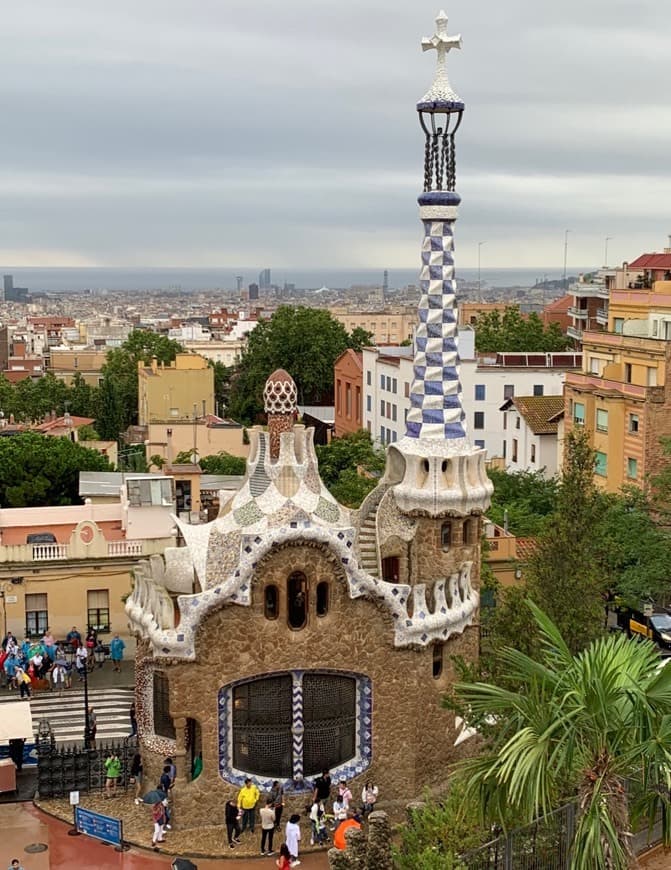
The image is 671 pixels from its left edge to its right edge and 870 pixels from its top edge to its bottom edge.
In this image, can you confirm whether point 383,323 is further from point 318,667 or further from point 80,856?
point 80,856

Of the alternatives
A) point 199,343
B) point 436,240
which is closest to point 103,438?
point 436,240

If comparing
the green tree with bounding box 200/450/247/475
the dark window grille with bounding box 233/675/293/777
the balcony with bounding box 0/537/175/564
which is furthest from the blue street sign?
the green tree with bounding box 200/450/247/475

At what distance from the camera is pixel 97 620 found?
35219 mm

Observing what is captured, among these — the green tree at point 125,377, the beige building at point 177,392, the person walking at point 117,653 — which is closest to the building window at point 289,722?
the person walking at point 117,653

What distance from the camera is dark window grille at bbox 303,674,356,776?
2328 cm

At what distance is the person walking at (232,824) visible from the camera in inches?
870

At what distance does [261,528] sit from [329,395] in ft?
228

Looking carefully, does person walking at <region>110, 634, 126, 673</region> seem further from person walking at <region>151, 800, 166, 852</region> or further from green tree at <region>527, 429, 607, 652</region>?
green tree at <region>527, 429, 607, 652</region>

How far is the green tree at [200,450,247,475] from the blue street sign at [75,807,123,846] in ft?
113

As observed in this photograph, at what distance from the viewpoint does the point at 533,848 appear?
1700 cm

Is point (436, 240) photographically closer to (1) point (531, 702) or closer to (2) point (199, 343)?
(1) point (531, 702)

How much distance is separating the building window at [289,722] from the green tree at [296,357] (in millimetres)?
64808

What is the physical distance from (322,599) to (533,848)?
287 inches

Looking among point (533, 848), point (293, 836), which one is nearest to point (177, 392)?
point (293, 836)
